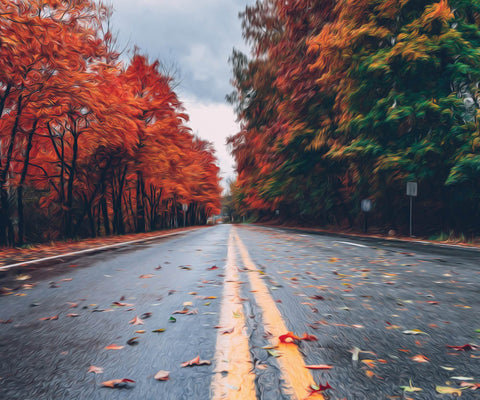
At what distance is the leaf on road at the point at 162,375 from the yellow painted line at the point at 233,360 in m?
0.24

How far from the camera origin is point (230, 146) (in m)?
26.4

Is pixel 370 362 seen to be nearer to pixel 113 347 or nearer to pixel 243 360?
pixel 243 360

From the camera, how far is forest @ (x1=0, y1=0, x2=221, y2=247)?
31.4 ft

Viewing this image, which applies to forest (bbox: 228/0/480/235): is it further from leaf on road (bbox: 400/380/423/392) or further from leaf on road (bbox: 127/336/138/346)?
leaf on road (bbox: 127/336/138/346)

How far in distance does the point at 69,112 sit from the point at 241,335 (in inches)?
469

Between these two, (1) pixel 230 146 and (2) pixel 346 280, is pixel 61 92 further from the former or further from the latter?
(1) pixel 230 146

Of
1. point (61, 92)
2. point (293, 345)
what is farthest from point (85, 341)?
point (61, 92)

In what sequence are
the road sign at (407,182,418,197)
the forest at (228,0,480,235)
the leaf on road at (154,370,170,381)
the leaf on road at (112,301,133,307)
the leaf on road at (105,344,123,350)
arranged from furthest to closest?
the road sign at (407,182,418,197)
the forest at (228,0,480,235)
the leaf on road at (112,301,133,307)
the leaf on road at (105,344,123,350)
the leaf on road at (154,370,170,381)

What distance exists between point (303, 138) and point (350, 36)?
6.66m

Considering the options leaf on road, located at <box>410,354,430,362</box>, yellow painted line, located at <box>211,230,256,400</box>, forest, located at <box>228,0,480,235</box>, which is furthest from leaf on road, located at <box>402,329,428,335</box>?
forest, located at <box>228,0,480,235</box>

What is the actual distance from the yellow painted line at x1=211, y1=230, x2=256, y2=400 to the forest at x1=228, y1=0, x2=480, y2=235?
10.7m

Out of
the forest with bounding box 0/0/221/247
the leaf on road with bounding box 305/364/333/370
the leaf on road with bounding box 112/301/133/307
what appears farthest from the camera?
the forest with bounding box 0/0/221/247

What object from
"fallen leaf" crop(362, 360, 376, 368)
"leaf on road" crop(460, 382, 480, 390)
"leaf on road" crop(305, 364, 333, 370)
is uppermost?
"leaf on road" crop(460, 382, 480, 390)

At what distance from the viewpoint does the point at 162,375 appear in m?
1.77
